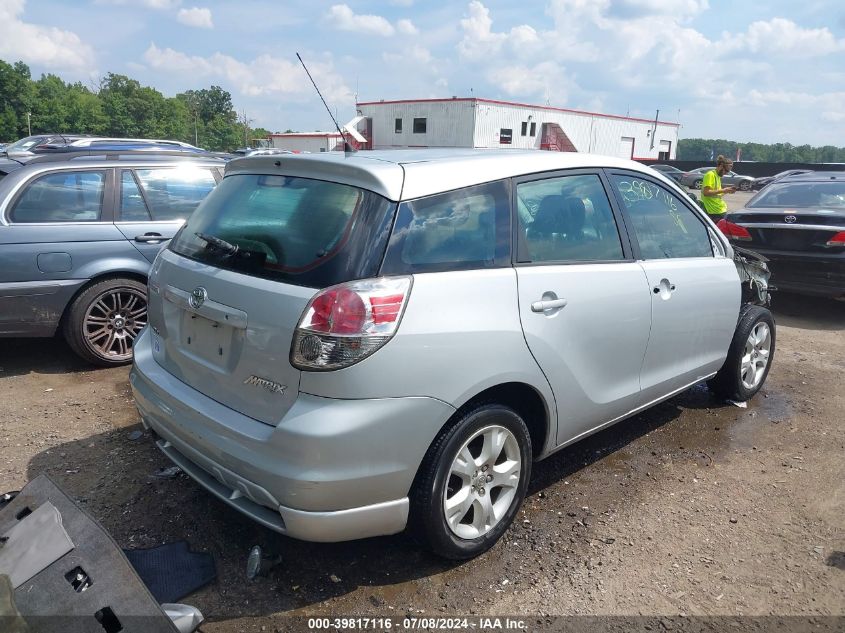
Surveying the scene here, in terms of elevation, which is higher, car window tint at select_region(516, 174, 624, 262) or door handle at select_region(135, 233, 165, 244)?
car window tint at select_region(516, 174, 624, 262)

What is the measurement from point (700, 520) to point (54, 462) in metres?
3.63

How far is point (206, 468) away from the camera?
2.65m

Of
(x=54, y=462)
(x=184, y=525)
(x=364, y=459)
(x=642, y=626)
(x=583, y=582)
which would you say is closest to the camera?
(x=364, y=459)

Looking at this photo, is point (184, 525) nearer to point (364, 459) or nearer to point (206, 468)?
point (206, 468)

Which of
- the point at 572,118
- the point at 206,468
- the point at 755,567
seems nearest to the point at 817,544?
the point at 755,567

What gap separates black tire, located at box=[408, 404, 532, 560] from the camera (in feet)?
8.37

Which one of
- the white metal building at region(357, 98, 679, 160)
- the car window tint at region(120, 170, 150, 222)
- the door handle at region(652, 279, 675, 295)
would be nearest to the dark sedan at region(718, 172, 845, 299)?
the door handle at region(652, 279, 675, 295)

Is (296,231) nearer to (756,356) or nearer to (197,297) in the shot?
(197,297)

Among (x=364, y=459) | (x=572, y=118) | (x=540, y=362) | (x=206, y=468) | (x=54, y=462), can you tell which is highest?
(x=572, y=118)

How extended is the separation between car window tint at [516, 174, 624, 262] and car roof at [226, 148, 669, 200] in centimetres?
10

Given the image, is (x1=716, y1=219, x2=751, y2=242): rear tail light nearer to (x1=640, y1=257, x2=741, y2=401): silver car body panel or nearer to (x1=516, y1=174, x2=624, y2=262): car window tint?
(x1=640, y1=257, x2=741, y2=401): silver car body panel

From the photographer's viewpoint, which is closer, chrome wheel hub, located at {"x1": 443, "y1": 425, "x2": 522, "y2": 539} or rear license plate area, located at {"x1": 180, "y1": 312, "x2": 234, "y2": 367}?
rear license plate area, located at {"x1": 180, "y1": 312, "x2": 234, "y2": 367}

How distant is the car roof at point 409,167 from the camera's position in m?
2.55

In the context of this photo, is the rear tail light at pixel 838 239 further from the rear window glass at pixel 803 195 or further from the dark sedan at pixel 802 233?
the rear window glass at pixel 803 195
